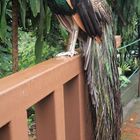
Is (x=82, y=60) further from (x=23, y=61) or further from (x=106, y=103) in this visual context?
(x=23, y=61)

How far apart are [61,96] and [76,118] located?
1.15 feet

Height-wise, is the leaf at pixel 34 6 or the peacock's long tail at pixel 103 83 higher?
the leaf at pixel 34 6

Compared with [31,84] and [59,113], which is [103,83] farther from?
[31,84]

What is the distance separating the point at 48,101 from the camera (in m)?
1.83

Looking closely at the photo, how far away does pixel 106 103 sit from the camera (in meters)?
2.24

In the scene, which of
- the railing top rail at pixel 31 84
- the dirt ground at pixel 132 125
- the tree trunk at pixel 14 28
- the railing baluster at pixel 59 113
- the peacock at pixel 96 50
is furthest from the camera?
the dirt ground at pixel 132 125

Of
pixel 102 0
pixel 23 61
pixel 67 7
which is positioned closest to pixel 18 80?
pixel 67 7

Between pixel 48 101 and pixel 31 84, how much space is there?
26 cm

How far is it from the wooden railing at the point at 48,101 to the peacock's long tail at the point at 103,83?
7 cm

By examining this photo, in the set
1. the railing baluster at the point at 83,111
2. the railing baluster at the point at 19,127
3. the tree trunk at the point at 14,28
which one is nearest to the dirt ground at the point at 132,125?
the railing baluster at the point at 83,111

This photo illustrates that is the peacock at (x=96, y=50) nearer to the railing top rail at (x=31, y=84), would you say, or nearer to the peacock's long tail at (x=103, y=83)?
the peacock's long tail at (x=103, y=83)

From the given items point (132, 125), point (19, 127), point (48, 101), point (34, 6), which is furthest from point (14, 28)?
point (132, 125)

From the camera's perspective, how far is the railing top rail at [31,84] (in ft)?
4.62

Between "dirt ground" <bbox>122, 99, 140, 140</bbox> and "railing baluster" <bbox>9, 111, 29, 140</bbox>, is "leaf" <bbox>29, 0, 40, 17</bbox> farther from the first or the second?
"dirt ground" <bbox>122, 99, 140, 140</bbox>
